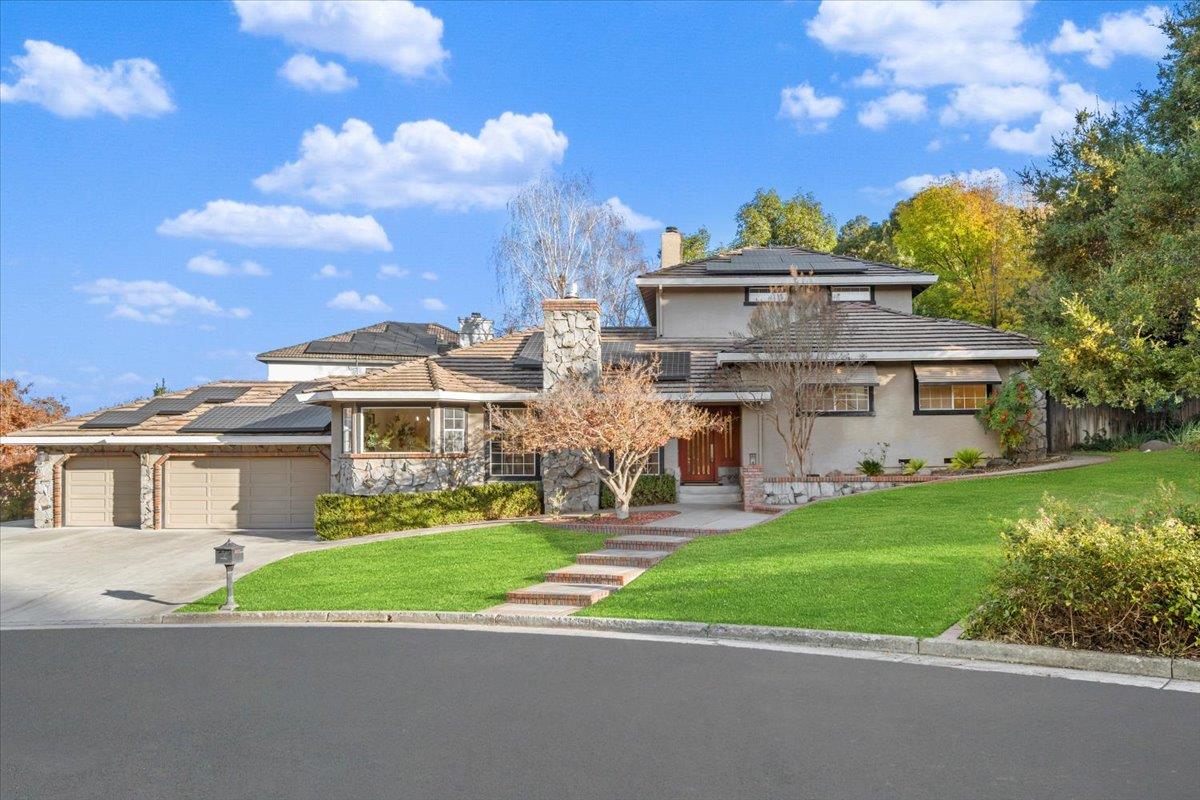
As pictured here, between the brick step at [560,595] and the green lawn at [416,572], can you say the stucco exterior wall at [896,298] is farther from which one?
the brick step at [560,595]

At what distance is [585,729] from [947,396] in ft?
63.9

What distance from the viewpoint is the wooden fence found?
77.7ft

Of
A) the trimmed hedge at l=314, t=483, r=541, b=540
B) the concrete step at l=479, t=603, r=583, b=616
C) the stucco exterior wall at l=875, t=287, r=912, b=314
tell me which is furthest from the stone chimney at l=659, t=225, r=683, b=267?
the concrete step at l=479, t=603, r=583, b=616

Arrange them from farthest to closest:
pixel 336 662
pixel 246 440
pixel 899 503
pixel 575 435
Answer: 1. pixel 246 440
2. pixel 575 435
3. pixel 899 503
4. pixel 336 662

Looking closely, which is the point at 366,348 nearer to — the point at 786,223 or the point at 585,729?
the point at 786,223

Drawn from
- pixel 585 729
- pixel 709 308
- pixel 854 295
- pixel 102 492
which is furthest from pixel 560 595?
pixel 102 492

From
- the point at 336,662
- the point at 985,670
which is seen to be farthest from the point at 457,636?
the point at 985,670

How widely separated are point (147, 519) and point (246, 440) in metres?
3.77

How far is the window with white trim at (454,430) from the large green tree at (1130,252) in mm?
13920

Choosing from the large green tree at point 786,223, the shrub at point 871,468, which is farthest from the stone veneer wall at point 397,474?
the large green tree at point 786,223

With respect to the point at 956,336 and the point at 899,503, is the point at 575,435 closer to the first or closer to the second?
the point at 899,503

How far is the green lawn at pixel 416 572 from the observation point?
1346 centimetres

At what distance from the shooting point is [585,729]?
22.6 feet

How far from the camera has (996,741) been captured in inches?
248
